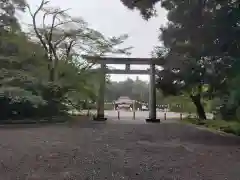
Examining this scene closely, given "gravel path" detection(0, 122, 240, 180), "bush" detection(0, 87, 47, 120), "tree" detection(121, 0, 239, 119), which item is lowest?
"gravel path" detection(0, 122, 240, 180)

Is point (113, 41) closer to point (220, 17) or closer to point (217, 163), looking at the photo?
point (220, 17)

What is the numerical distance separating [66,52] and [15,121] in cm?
656

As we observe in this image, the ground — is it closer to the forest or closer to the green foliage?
the forest

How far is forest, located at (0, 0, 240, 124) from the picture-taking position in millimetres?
9891

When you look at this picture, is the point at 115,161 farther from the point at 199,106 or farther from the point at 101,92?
the point at 199,106

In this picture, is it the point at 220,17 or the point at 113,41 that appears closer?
the point at 220,17

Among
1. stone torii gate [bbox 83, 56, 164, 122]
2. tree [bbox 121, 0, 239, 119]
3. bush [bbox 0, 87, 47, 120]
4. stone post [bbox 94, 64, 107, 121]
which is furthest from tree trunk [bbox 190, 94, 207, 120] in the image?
tree [bbox 121, 0, 239, 119]

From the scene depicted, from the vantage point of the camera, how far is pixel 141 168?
5922mm


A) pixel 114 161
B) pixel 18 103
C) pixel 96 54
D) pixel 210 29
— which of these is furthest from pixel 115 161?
pixel 96 54

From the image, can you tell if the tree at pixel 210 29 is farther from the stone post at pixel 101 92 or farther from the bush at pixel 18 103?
the stone post at pixel 101 92

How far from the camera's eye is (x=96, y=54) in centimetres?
2259

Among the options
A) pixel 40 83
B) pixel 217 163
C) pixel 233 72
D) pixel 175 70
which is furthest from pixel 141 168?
pixel 175 70

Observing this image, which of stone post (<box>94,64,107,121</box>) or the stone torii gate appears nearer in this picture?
the stone torii gate

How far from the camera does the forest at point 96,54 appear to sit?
9.89 meters
